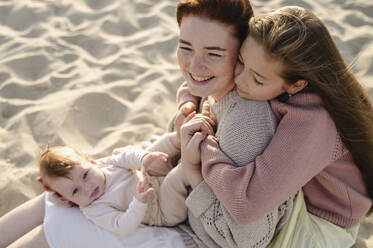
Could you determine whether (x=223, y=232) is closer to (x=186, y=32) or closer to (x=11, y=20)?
(x=186, y=32)

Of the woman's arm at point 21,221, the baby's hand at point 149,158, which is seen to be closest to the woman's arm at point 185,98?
Result: the baby's hand at point 149,158

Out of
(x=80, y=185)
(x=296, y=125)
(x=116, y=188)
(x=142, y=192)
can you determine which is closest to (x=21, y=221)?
(x=80, y=185)

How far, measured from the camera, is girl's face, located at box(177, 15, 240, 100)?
1.83m

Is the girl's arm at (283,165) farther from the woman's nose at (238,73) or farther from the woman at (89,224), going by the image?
the woman at (89,224)

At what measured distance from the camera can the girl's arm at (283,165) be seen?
1.55m

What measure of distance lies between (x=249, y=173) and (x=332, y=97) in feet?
1.69

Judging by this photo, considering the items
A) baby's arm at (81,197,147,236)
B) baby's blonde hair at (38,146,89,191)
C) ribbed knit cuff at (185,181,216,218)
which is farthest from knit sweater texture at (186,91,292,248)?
baby's blonde hair at (38,146,89,191)

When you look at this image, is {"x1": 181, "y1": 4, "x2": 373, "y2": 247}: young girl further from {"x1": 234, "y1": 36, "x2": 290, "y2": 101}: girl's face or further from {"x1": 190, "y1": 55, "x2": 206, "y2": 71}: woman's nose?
{"x1": 190, "y1": 55, "x2": 206, "y2": 71}: woman's nose

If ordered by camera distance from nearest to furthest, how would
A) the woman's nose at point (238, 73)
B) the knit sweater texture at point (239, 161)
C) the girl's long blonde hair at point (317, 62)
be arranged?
the girl's long blonde hair at point (317, 62) → the knit sweater texture at point (239, 161) → the woman's nose at point (238, 73)

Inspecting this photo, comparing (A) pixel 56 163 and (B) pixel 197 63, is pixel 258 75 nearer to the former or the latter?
(B) pixel 197 63

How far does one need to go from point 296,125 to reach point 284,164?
18 centimetres

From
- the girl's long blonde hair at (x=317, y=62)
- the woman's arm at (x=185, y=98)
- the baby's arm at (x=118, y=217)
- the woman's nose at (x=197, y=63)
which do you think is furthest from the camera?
the woman's arm at (x=185, y=98)

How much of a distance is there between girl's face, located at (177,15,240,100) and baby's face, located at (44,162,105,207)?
918mm

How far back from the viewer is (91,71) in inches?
160
